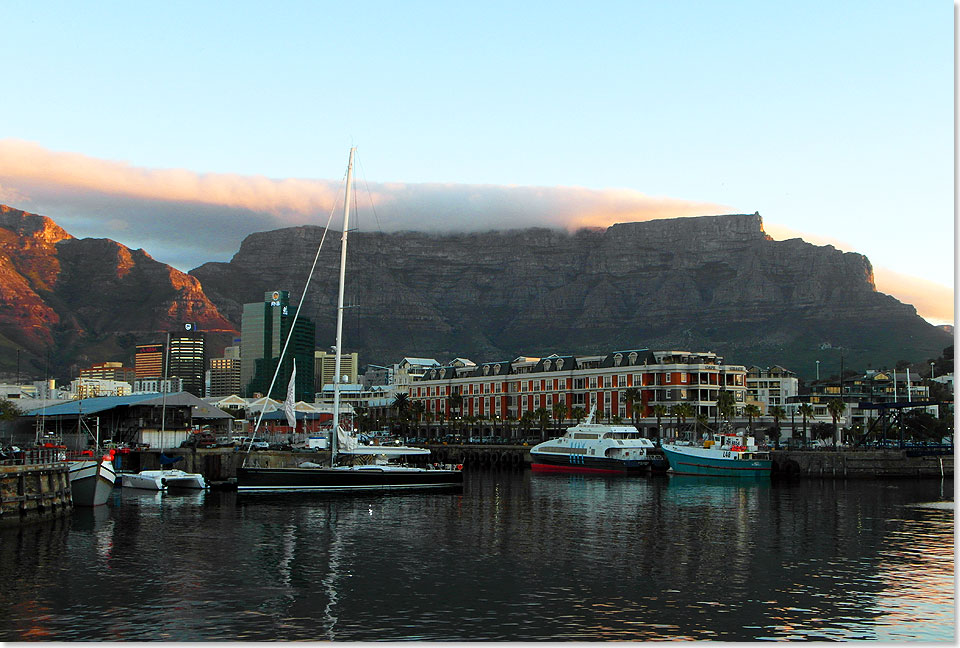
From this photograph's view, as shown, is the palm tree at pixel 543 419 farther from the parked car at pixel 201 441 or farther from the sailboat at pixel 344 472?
the sailboat at pixel 344 472

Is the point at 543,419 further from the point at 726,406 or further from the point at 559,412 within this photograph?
the point at 726,406

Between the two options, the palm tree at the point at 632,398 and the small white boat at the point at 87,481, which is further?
the palm tree at the point at 632,398

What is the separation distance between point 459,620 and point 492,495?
58.7 m

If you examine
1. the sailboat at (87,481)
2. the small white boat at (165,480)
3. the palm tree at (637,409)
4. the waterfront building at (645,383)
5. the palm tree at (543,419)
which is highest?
the waterfront building at (645,383)

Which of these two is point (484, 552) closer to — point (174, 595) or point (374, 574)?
point (374, 574)

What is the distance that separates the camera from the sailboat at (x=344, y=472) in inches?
3349

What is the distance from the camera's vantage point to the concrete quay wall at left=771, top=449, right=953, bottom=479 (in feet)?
403

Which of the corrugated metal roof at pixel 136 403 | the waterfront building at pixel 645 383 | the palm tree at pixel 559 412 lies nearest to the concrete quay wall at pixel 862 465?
the waterfront building at pixel 645 383

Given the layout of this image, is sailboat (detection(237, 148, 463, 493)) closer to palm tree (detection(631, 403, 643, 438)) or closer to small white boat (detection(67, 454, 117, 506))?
small white boat (detection(67, 454, 117, 506))

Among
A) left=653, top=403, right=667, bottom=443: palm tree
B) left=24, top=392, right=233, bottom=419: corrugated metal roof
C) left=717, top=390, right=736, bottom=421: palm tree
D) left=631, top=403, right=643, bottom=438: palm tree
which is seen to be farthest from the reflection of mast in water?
left=653, top=403, right=667, bottom=443: palm tree

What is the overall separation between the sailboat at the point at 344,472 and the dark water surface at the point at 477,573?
20.6ft

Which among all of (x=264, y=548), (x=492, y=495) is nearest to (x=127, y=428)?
(x=492, y=495)

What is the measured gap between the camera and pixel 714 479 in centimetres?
11819

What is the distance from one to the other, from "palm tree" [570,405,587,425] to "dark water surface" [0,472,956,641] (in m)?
104
